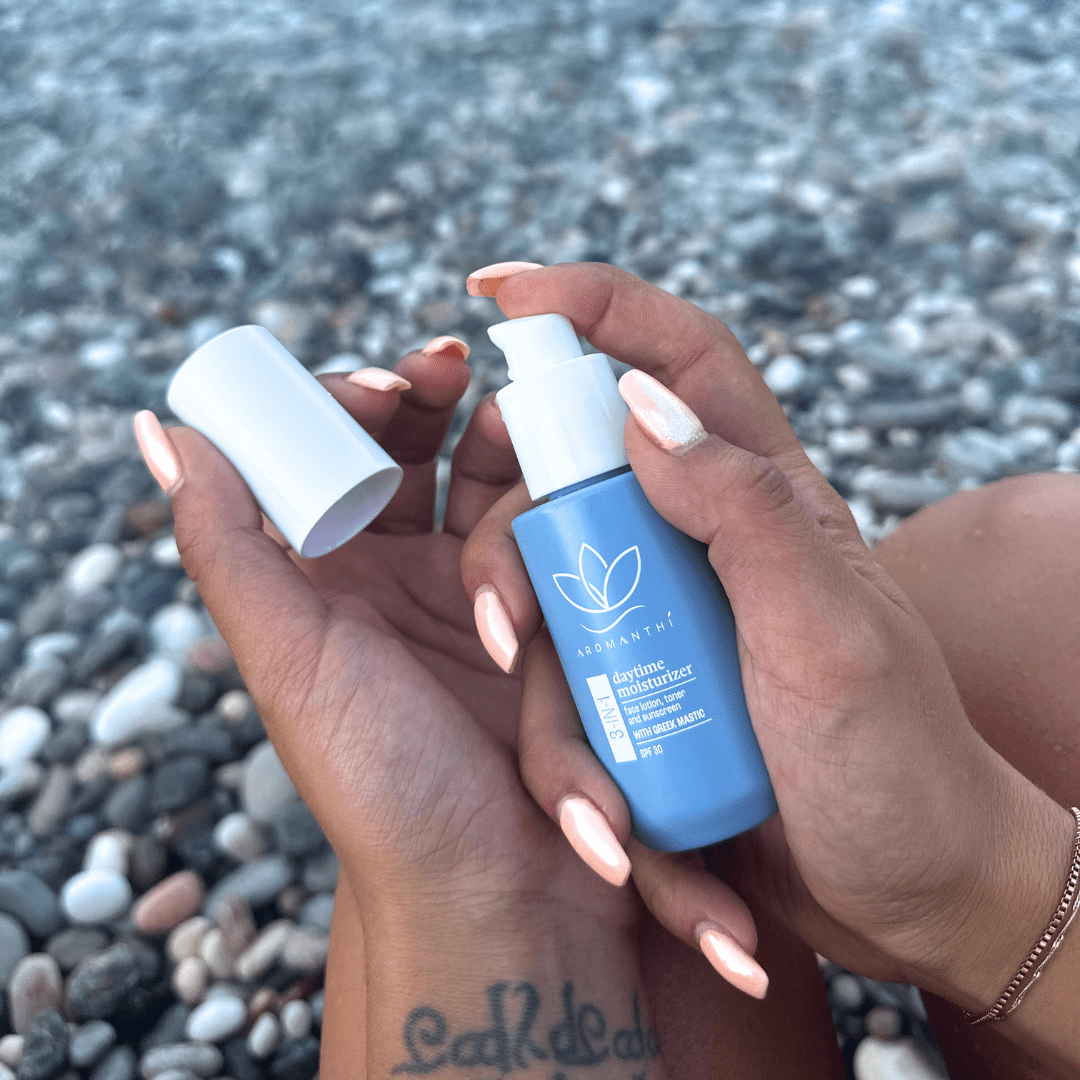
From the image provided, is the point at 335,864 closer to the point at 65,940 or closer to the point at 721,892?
the point at 65,940

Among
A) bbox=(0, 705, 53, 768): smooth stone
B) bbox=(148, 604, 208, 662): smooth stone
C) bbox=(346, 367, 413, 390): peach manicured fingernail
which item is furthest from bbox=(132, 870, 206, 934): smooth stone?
bbox=(346, 367, 413, 390): peach manicured fingernail

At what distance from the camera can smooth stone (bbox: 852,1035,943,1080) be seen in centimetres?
160

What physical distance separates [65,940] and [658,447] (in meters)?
1.55

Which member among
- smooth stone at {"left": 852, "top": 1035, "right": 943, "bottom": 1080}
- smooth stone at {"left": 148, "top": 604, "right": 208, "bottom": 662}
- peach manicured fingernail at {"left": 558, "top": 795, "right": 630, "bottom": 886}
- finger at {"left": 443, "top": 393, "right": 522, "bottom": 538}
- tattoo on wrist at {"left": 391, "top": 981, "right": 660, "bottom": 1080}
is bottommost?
smooth stone at {"left": 852, "top": 1035, "right": 943, "bottom": 1080}

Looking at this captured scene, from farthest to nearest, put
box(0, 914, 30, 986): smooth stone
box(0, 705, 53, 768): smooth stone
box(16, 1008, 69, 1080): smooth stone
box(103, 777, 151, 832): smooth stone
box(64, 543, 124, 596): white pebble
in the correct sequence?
box(64, 543, 124, 596): white pebble → box(0, 705, 53, 768): smooth stone → box(103, 777, 151, 832): smooth stone → box(0, 914, 30, 986): smooth stone → box(16, 1008, 69, 1080): smooth stone

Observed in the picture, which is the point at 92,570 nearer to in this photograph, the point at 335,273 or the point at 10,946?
the point at 10,946

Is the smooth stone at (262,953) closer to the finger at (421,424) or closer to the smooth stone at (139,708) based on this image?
the smooth stone at (139,708)

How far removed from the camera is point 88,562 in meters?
2.47

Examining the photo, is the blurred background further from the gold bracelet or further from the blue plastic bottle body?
the blue plastic bottle body

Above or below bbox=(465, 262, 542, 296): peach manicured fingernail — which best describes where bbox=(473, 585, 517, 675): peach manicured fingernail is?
below

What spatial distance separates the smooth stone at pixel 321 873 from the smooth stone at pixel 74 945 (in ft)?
1.30

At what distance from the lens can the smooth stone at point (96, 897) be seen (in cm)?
185

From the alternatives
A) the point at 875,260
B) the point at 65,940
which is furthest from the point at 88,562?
the point at 875,260

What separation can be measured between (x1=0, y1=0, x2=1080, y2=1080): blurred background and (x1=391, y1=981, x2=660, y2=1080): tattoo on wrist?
549mm
